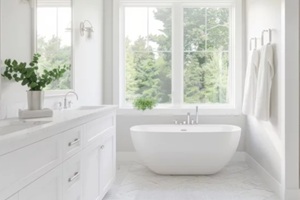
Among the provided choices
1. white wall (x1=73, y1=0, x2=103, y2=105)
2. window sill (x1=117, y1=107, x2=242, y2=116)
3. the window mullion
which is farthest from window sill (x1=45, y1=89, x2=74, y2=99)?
the window mullion

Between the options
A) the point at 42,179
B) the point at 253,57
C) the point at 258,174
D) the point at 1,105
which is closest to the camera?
the point at 42,179

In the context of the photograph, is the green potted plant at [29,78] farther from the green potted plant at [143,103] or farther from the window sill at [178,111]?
the window sill at [178,111]

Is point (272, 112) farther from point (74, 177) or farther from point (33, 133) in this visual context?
point (33, 133)

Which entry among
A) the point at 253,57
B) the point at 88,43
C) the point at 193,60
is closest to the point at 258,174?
the point at 253,57

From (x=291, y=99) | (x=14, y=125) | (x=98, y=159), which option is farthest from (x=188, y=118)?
(x=14, y=125)

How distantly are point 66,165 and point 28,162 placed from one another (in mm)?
533

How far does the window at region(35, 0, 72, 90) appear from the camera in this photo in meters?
2.75

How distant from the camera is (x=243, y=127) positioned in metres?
4.76

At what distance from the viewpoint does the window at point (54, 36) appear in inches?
108

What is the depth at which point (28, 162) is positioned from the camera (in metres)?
1.42

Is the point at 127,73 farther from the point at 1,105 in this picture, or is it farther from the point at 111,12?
the point at 1,105

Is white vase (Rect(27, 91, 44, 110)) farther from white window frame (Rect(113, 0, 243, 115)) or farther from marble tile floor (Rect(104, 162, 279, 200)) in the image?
white window frame (Rect(113, 0, 243, 115))

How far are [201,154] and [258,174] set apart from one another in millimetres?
834

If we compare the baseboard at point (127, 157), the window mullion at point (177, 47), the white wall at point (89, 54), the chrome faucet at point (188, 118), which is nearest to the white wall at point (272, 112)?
the chrome faucet at point (188, 118)
